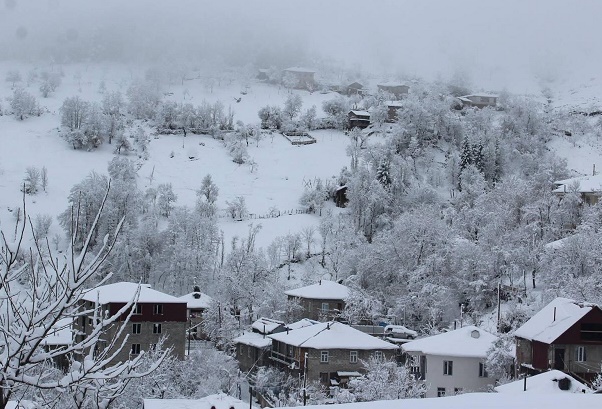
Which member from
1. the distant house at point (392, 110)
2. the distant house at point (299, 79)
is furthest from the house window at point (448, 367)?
the distant house at point (299, 79)

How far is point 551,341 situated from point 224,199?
135ft

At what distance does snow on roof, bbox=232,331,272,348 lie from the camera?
40.2 m

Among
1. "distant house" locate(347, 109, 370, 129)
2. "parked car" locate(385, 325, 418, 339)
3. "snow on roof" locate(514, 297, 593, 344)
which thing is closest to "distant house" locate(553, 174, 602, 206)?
"parked car" locate(385, 325, 418, 339)

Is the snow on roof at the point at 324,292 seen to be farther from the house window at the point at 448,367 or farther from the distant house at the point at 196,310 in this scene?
the house window at the point at 448,367

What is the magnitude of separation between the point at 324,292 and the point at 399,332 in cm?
732

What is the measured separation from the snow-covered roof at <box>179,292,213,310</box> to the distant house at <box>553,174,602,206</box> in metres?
26.1

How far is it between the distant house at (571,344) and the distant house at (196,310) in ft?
70.6

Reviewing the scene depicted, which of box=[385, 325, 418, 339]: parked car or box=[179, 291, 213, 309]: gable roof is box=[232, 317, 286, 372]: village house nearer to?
box=[385, 325, 418, 339]: parked car

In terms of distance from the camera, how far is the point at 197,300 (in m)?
51.3

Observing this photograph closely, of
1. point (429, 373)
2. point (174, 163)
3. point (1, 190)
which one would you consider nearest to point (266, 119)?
point (174, 163)

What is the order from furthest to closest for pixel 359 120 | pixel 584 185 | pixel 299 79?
pixel 299 79 < pixel 359 120 < pixel 584 185

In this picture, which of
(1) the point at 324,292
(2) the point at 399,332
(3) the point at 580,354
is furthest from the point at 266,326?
(3) the point at 580,354

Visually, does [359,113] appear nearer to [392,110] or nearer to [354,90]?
[392,110]

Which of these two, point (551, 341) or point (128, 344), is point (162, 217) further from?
point (551, 341)
